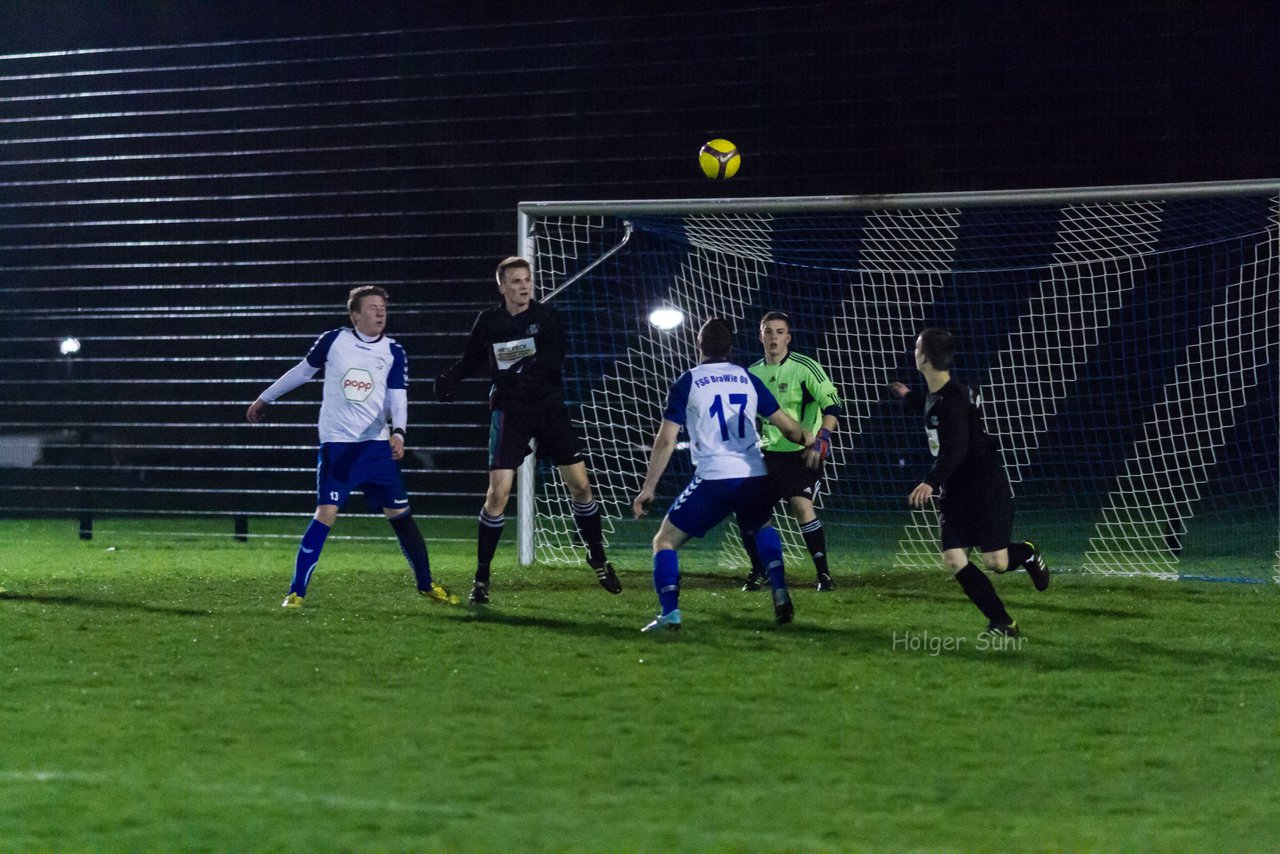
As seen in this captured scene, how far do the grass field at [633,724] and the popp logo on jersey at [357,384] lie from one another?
1.16 meters

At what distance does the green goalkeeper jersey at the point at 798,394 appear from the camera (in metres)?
8.39

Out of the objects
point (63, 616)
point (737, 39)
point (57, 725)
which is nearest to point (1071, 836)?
point (57, 725)

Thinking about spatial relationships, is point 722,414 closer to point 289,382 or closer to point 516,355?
point 516,355

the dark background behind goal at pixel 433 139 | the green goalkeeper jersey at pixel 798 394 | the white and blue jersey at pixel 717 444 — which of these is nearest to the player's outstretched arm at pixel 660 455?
the white and blue jersey at pixel 717 444

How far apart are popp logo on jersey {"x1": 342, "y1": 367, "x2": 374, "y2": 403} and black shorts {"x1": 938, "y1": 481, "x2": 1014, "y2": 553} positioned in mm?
3068

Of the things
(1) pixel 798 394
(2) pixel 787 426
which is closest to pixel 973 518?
(2) pixel 787 426

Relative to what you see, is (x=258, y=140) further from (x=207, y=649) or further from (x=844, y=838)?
(x=844, y=838)

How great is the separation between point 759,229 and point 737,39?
4529mm

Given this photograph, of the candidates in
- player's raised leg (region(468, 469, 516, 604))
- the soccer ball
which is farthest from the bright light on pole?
player's raised leg (region(468, 469, 516, 604))

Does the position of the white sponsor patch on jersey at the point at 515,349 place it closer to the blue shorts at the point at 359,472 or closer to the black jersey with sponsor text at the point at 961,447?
the blue shorts at the point at 359,472

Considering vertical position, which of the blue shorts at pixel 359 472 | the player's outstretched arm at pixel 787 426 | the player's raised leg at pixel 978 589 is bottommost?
the player's raised leg at pixel 978 589

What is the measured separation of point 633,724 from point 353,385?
3.38 m

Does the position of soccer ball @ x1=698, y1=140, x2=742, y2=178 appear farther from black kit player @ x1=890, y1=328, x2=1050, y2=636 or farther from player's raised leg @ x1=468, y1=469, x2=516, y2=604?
black kit player @ x1=890, y1=328, x2=1050, y2=636

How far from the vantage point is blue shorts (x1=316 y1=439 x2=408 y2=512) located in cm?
750
